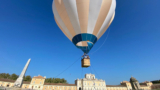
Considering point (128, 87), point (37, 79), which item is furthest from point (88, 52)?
point (128, 87)

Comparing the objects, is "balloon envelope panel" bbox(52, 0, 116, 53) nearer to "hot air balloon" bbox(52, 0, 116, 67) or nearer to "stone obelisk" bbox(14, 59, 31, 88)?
"hot air balloon" bbox(52, 0, 116, 67)


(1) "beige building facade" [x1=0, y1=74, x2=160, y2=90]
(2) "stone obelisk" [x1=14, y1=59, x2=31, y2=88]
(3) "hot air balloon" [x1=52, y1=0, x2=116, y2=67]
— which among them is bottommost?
(1) "beige building facade" [x1=0, y1=74, x2=160, y2=90]

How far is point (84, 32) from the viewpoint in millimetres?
8055

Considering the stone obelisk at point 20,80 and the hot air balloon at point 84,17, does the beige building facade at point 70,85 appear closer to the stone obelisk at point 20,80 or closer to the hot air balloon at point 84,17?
the stone obelisk at point 20,80

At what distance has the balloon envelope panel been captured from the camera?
24.3 ft

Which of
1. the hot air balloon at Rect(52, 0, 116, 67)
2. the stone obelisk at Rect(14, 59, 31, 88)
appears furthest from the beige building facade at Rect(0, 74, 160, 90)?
the hot air balloon at Rect(52, 0, 116, 67)

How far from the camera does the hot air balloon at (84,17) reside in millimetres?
7391

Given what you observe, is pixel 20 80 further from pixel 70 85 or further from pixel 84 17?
pixel 70 85

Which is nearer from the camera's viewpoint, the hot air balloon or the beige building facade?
the hot air balloon

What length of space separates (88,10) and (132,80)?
1286 cm

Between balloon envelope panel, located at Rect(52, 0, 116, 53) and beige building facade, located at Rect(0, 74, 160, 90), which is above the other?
balloon envelope panel, located at Rect(52, 0, 116, 53)

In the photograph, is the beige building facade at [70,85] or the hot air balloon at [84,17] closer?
the hot air balloon at [84,17]

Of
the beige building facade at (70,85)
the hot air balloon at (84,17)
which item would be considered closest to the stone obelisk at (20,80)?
the hot air balloon at (84,17)

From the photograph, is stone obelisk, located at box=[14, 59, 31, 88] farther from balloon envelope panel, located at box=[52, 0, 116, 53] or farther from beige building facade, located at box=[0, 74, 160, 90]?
beige building facade, located at box=[0, 74, 160, 90]
